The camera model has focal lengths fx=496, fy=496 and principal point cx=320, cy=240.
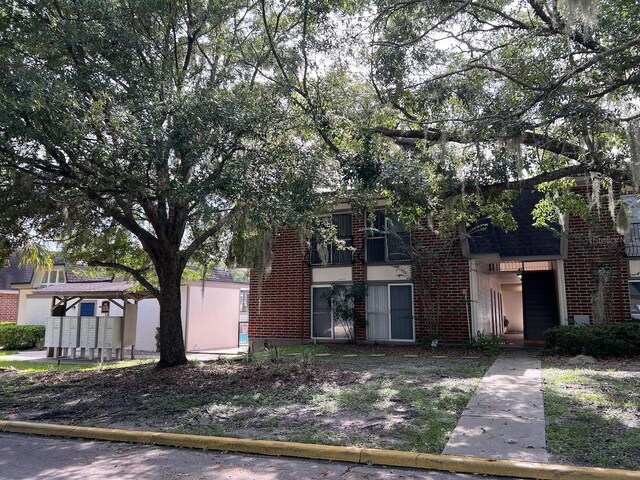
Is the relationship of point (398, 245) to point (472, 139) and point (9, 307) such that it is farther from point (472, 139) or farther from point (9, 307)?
point (9, 307)

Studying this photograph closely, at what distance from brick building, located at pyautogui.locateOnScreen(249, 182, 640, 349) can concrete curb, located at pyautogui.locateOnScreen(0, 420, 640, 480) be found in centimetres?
689

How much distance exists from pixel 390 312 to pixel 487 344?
139 inches

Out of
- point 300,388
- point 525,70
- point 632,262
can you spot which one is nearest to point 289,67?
point 525,70

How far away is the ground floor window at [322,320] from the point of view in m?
17.5

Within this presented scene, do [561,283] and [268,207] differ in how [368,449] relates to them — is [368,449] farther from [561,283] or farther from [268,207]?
[561,283]

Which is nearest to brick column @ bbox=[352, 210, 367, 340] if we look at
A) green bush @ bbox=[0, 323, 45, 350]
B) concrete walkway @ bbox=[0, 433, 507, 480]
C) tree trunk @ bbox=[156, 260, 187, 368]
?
tree trunk @ bbox=[156, 260, 187, 368]

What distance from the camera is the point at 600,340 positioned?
39.4 ft

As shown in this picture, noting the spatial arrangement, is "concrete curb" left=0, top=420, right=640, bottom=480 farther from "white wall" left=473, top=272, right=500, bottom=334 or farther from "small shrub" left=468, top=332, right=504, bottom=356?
"white wall" left=473, top=272, right=500, bottom=334

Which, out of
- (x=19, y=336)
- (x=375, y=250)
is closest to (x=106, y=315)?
(x=375, y=250)

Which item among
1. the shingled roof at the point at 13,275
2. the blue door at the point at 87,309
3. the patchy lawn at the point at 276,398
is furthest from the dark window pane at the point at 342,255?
the shingled roof at the point at 13,275

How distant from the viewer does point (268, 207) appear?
340 inches

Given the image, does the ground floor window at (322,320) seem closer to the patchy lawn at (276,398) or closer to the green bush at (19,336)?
the patchy lawn at (276,398)

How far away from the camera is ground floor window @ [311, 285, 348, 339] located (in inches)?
691

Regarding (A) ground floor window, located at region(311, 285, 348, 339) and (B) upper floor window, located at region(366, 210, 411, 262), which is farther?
(A) ground floor window, located at region(311, 285, 348, 339)
